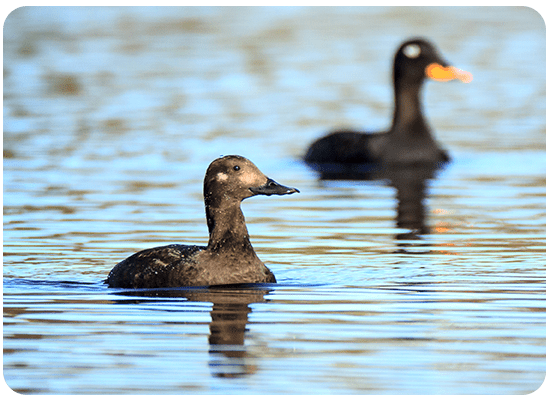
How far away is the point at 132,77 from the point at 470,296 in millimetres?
21566

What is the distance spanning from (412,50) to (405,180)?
11.7 feet

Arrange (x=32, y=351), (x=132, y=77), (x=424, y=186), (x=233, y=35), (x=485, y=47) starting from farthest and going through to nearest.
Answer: (x=233, y=35), (x=485, y=47), (x=132, y=77), (x=424, y=186), (x=32, y=351)

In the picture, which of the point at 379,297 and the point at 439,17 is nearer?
the point at 379,297

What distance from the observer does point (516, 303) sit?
9.75 meters

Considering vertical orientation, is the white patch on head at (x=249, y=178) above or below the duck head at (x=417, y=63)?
below

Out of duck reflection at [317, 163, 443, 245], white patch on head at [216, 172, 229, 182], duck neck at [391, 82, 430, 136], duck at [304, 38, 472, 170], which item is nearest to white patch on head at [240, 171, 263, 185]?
white patch on head at [216, 172, 229, 182]

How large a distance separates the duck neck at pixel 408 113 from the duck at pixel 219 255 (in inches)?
398

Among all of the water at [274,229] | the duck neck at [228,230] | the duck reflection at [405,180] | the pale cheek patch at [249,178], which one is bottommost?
the duck reflection at [405,180]

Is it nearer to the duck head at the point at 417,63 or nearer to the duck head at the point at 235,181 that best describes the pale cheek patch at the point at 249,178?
the duck head at the point at 235,181

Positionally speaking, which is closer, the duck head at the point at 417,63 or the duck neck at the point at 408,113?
the duck neck at the point at 408,113

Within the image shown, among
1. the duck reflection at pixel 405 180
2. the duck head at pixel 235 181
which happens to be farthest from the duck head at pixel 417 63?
the duck head at pixel 235 181

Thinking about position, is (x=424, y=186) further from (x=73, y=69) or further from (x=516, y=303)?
(x=73, y=69)

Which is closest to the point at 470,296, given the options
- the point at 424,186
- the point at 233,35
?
the point at 424,186

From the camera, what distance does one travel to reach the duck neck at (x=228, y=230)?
1052 centimetres
